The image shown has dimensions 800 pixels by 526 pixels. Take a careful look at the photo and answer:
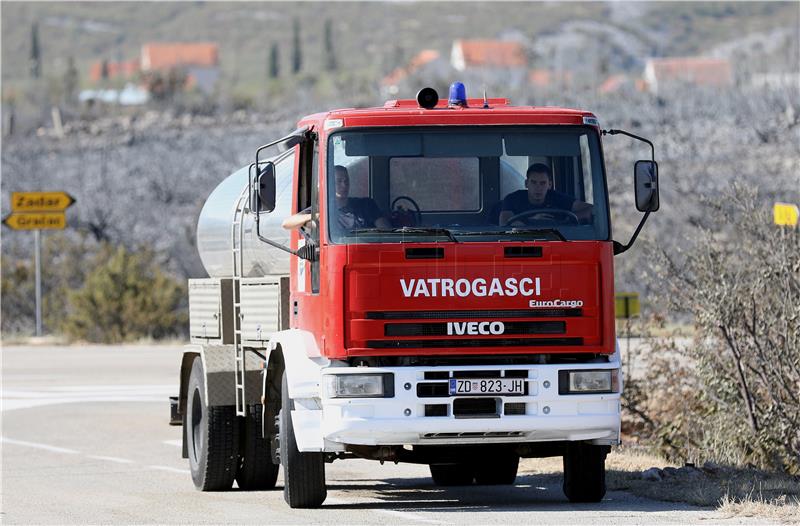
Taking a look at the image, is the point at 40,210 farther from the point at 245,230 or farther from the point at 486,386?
the point at 486,386

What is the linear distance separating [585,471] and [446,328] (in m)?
1.73

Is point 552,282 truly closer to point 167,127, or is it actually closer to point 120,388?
point 120,388

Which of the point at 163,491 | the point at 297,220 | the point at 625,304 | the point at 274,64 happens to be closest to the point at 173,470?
the point at 163,491

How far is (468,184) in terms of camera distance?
10.3 m

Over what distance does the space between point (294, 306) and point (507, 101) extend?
2.24 m

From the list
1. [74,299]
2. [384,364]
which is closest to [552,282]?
[384,364]

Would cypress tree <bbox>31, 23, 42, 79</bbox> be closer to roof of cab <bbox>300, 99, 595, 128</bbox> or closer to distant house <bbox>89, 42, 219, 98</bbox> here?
distant house <bbox>89, 42, 219, 98</bbox>

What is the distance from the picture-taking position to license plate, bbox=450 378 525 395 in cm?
1002

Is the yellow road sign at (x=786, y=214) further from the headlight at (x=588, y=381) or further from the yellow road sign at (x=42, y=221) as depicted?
the yellow road sign at (x=42, y=221)

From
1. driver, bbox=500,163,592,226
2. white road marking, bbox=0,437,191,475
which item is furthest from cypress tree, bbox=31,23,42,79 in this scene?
driver, bbox=500,163,592,226

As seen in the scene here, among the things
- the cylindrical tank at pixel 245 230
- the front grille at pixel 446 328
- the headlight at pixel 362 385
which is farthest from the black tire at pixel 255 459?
the front grille at pixel 446 328

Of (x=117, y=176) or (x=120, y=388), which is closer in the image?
(x=120, y=388)

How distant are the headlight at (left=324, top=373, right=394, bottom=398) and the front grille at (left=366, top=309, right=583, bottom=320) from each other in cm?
39

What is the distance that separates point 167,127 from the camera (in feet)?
234
